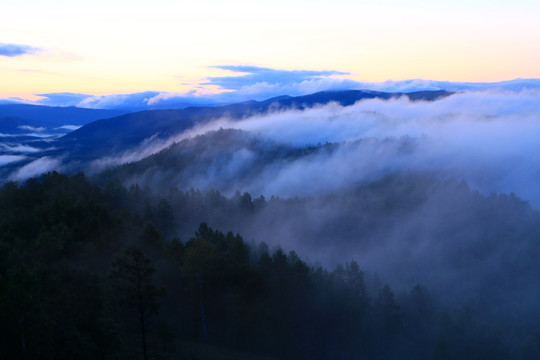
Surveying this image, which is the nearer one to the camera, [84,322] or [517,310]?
[84,322]

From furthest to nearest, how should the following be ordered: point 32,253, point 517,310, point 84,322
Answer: point 517,310
point 32,253
point 84,322

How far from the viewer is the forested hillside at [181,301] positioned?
24797mm

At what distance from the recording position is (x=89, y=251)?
1543 inches

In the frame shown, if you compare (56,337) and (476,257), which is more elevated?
A: (56,337)

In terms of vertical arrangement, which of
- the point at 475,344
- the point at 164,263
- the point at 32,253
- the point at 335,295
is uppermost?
the point at 32,253

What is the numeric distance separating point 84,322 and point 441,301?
63675mm

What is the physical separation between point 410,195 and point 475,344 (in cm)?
10908

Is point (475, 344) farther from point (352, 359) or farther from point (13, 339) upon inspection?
point (13, 339)

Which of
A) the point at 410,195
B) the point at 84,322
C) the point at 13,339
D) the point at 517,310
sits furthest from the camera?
the point at 410,195

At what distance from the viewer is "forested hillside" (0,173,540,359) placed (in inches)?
976

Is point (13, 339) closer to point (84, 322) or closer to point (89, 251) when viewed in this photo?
point (84, 322)

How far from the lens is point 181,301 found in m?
40.3

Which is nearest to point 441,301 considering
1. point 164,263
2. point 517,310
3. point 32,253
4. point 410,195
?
point 517,310

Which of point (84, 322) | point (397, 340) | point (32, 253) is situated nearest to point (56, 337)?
point (84, 322)
